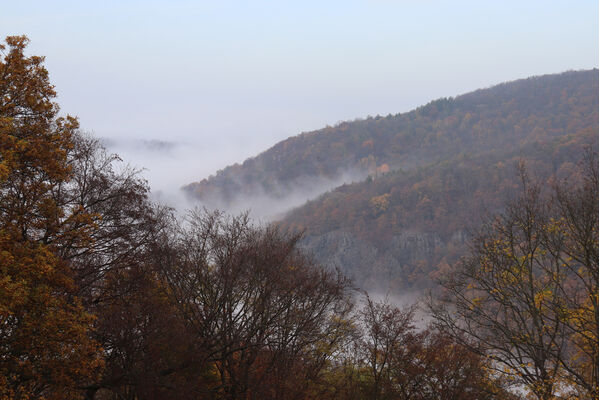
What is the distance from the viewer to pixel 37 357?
12648mm

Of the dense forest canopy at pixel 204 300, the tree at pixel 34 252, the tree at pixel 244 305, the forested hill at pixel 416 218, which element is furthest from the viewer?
the forested hill at pixel 416 218

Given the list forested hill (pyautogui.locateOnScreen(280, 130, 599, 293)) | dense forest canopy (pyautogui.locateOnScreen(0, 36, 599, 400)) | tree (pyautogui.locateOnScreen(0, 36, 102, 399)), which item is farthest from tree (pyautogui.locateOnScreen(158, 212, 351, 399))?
forested hill (pyautogui.locateOnScreen(280, 130, 599, 293))

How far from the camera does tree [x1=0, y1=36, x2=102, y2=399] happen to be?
38.4 feet

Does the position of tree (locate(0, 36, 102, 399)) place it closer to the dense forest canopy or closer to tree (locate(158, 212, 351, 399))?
the dense forest canopy

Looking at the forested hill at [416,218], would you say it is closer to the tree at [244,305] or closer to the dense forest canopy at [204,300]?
the dense forest canopy at [204,300]

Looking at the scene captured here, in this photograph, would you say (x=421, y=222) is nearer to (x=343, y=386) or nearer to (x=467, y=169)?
(x=467, y=169)

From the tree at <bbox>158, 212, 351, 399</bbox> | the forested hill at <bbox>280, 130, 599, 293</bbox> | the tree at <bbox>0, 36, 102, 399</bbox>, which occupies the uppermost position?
the tree at <bbox>0, 36, 102, 399</bbox>

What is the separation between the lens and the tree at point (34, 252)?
11703 millimetres

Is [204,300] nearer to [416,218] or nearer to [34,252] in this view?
[34,252]

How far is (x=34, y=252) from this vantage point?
12.3m

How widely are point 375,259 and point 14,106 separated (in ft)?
557

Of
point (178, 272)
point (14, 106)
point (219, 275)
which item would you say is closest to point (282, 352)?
point (219, 275)

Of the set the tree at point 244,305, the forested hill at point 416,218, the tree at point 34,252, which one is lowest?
the forested hill at point 416,218

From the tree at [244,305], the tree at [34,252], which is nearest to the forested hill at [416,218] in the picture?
the tree at [244,305]
